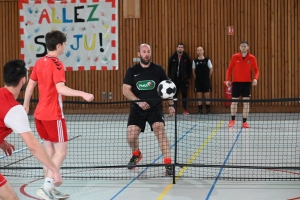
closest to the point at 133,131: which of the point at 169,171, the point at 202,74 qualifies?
the point at 169,171

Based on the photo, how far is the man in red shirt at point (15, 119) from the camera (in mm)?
3559

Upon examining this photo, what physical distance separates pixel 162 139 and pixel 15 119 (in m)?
3.69

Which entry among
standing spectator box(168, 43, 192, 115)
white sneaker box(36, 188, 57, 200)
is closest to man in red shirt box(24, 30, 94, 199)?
white sneaker box(36, 188, 57, 200)

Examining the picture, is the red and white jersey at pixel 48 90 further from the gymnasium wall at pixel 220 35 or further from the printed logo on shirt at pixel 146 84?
the gymnasium wall at pixel 220 35

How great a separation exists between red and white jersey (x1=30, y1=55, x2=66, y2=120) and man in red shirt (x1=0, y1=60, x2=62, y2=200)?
50.0 inches

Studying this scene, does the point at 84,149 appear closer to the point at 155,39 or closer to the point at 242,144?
the point at 242,144

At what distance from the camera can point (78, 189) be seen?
243 inches

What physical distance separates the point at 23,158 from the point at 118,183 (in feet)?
8.60

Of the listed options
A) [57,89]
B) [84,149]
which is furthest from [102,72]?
[57,89]

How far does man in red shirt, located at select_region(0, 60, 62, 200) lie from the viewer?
3559 millimetres

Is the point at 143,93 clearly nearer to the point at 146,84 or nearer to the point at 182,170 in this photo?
the point at 146,84

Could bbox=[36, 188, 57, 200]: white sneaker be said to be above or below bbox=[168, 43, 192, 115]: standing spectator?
below

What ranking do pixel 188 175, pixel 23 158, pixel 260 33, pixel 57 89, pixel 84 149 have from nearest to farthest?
pixel 57 89, pixel 188 175, pixel 23 158, pixel 84 149, pixel 260 33

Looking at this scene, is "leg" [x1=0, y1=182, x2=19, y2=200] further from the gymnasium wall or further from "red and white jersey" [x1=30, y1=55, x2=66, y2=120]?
the gymnasium wall
